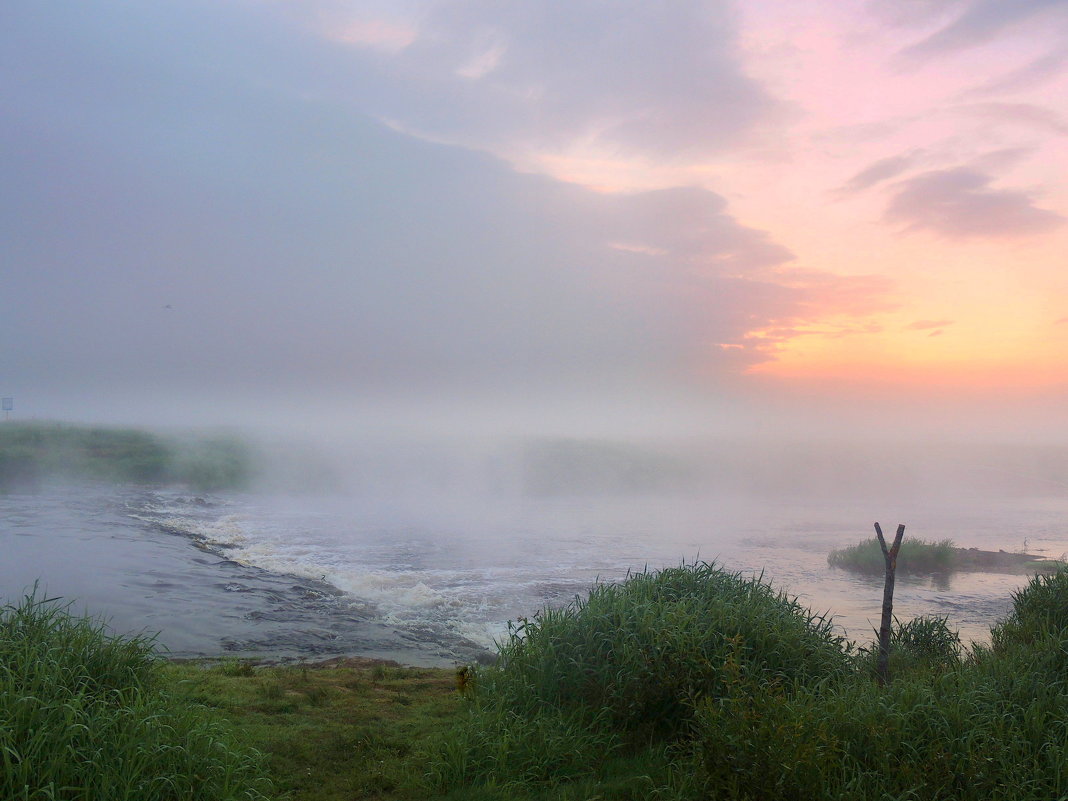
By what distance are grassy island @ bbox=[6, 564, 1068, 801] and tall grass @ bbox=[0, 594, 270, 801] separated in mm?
17

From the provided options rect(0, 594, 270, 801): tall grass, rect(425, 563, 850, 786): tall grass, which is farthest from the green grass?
rect(0, 594, 270, 801): tall grass

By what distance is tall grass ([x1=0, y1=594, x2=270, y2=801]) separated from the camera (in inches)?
150

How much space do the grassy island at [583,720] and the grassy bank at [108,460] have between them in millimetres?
35506

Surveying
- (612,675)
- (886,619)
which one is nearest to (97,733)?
(612,675)

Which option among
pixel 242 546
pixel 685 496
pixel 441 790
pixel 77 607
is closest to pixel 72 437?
pixel 242 546

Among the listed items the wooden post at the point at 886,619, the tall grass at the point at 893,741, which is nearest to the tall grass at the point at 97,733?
the tall grass at the point at 893,741

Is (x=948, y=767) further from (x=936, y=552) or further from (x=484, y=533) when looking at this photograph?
(x=484, y=533)

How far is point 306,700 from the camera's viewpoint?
276 inches

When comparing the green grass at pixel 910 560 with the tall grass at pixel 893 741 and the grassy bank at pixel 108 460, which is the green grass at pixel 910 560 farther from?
the grassy bank at pixel 108 460

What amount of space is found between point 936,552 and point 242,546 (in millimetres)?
22697

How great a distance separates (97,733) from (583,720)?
369cm

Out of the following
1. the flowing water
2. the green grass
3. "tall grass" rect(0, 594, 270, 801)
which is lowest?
the flowing water

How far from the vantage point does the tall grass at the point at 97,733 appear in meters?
3.82

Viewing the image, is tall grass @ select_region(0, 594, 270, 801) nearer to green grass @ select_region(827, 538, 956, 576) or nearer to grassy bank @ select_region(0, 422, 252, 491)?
green grass @ select_region(827, 538, 956, 576)
